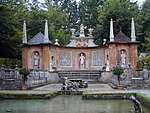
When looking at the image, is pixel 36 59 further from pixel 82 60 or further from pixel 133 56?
pixel 133 56

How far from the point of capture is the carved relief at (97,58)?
111 ft

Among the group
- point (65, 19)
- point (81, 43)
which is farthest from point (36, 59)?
point (65, 19)

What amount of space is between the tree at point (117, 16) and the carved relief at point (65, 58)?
11523mm

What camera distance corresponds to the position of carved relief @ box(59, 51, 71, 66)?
33737mm

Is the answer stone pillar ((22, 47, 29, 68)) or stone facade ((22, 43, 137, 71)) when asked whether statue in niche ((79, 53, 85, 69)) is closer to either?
stone facade ((22, 43, 137, 71))

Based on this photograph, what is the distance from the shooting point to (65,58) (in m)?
34.1

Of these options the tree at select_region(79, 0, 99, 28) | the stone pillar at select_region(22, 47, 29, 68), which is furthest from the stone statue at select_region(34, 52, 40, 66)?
the tree at select_region(79, 0, 99, 28)

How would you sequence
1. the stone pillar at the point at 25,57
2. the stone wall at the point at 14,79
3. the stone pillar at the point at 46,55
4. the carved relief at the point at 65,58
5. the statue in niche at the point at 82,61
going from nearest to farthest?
the stone wall at the point at 14,79 → the stone pillar at the point at 46,55 → the stone pillar at the point at 25,57 → the carved relief at the point at 65,58 → the statue in niche at the point at 82,61

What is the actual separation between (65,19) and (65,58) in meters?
22.9

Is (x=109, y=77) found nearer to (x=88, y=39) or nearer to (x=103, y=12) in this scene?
(x=88, y=39)

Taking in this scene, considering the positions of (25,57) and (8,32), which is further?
(25,57)

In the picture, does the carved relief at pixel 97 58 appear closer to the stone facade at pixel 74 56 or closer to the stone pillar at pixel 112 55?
the stone facade at pixel 74 56

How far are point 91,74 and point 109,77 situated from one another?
7.90 feet

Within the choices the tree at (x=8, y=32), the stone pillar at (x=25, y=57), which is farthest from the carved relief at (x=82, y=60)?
the tree at (x=8, y=32)
